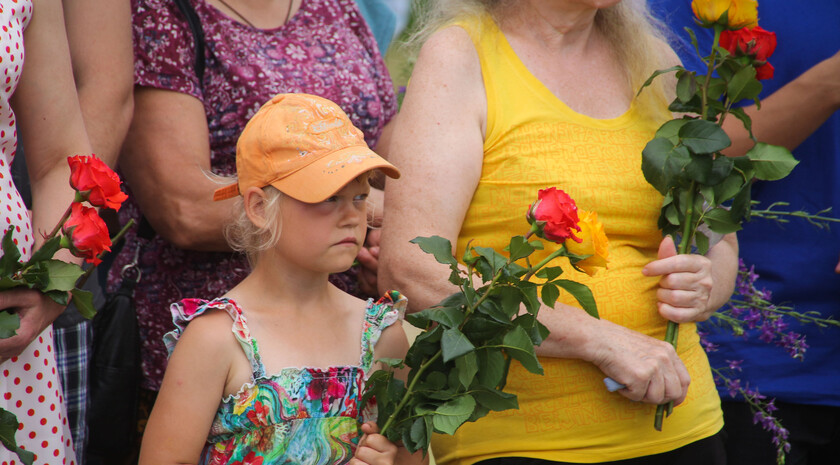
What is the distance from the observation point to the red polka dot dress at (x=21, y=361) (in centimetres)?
164

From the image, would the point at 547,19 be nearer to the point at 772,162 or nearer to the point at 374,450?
the point at 772,162

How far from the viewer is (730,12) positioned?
2.13 meters

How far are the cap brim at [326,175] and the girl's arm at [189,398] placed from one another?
0.31m

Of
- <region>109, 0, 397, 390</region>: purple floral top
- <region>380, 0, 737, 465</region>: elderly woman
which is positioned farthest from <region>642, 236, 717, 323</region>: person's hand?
<region>109, 0, 397, 390</region>: purple floral top

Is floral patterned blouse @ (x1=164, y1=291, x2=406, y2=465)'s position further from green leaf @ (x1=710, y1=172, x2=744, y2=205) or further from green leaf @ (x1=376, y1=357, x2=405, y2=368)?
green leaf @ (x1=710, y1=172, x2=744, y2=205)

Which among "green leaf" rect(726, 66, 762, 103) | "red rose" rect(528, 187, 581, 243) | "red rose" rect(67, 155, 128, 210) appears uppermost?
"green leaf" rect(726, 66, 762, 103)

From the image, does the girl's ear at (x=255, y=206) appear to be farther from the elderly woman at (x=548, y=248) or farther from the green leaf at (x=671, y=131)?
the green leaf at (x=671, y=131)

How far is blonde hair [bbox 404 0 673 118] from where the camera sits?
7.57 ft

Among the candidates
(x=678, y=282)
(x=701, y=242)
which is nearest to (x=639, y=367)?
(x=678, y=282)

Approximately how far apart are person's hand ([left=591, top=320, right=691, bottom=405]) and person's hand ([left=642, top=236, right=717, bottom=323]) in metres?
0.13

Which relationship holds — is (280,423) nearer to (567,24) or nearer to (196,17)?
(196,17)

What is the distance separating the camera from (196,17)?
2.26 m

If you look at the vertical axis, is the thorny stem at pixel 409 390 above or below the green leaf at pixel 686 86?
below

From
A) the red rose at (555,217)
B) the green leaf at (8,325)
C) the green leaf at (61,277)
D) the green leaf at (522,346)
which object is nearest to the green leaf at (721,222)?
the red rose at (555,217)
